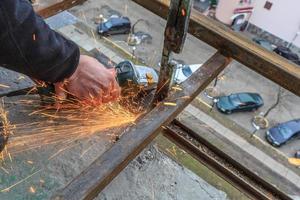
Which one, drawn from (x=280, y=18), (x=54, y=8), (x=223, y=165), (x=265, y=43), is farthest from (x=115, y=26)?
(x=223, y=165)

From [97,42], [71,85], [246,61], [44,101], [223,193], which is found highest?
[246,61]

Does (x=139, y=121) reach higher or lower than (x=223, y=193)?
higher

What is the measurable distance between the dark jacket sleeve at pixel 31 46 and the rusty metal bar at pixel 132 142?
0.62m

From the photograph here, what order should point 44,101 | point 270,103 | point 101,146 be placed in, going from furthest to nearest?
point 270,103, point 101,146, point 44,101

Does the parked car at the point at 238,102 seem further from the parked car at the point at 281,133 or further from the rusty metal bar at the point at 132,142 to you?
the rusty metal bar at the point at 132,142

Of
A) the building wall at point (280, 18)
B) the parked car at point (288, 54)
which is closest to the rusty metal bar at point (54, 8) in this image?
the parked car at point (288, 54)

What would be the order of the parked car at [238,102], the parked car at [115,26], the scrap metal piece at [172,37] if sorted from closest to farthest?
the scrap metal piece at [172,37] < the parked car at [238,102] < the parked car at [115,26]

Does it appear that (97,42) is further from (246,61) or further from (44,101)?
(246,61)

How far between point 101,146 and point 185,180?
0.88m

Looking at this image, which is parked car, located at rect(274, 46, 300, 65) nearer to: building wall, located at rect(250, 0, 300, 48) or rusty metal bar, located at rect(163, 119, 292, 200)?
building wall, located at rect(250, 0, 300, 48)

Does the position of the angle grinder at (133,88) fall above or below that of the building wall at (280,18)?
above

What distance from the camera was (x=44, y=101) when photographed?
11.6 feet

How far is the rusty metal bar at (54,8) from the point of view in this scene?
3209 mm

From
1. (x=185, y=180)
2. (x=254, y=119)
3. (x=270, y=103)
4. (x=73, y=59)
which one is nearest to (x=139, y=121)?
(x=73, y=59)
